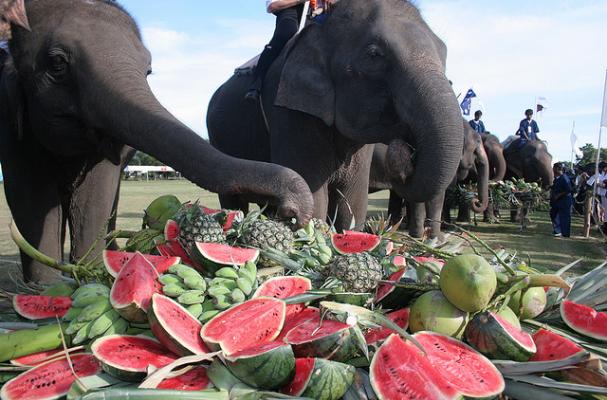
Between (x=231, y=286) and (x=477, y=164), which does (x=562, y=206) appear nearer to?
(x=477, y=164)

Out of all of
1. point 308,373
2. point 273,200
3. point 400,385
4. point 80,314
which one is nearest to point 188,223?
point 273,200

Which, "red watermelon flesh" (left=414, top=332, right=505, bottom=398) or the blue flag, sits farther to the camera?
the blue flag

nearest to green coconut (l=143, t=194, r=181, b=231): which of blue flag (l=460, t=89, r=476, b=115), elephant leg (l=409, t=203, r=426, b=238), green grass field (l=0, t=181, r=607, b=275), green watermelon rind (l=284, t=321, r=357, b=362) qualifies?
green watermelon rind (l=284, t=321, r=357, b=362)

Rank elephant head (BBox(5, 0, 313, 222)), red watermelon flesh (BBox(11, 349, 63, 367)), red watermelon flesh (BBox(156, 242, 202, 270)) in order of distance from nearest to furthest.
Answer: red watermelon flesh (BBox(11, 349, 63, 367)) < red watermelon flesh (BBox(156, 242, 202, 270)) < elephant head (BBox(5, 0, 313, 222))

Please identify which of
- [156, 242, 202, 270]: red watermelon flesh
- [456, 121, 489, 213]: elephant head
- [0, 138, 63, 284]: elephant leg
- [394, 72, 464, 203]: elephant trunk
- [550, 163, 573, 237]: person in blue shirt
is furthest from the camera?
[550, 163, 573, 237]: person in blue shirt

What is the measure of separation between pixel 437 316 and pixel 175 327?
79 centimetres

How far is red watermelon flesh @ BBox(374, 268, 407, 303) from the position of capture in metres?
1.95

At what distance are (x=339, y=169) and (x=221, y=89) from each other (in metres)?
2.72

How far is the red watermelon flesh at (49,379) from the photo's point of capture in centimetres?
166

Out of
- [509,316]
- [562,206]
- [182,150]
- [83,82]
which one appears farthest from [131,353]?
[562,206]

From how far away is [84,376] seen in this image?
172 cm

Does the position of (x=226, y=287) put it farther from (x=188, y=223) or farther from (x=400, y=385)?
(x=400, y=385)

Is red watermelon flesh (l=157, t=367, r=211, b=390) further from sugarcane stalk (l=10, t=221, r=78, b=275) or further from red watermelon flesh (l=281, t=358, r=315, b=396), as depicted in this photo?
sugarcane stalk (l=10, t=221, r=78, b=275)

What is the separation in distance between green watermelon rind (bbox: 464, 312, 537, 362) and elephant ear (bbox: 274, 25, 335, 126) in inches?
105
